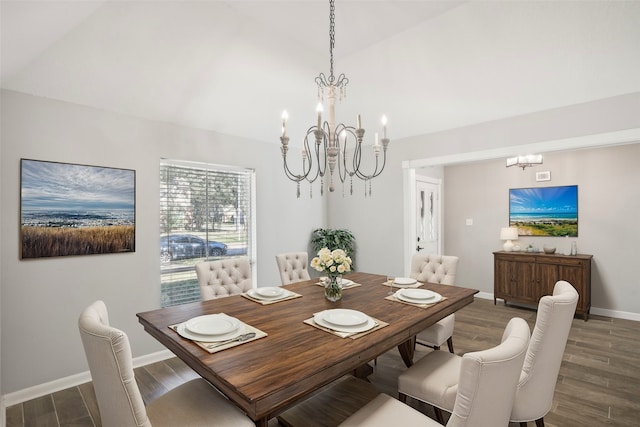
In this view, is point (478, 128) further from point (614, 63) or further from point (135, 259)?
point (135, 259)

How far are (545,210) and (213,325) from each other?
531cm

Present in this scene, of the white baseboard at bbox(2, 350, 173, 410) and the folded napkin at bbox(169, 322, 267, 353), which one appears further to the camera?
the white baseboard at bbox(2, 350, 173, 410)

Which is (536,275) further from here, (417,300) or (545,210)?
(417,300)

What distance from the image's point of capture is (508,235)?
5055 mm

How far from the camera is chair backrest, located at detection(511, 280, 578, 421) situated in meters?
1.53

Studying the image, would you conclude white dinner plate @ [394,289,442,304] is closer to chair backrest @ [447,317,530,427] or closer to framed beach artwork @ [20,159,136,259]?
chair backrest @ [447,317,530,427]

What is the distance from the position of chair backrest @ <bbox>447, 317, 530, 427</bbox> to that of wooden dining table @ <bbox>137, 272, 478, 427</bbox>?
474 mm

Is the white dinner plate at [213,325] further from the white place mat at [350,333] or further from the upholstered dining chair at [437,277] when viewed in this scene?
the upholstered dining chair at [437,277]

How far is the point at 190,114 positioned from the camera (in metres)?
3.40

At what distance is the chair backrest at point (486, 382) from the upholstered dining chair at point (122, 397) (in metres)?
0.97

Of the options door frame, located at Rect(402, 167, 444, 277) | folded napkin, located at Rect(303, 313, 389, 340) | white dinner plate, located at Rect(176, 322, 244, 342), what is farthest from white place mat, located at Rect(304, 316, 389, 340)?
door frame, located at Rect(402, 167, 444, 277)

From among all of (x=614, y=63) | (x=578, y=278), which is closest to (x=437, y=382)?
(x=614, y=63)

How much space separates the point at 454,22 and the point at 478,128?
145cm

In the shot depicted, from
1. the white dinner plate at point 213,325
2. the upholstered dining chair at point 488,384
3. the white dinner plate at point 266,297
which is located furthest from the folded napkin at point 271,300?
the upholstered dining chair at point 488,384
